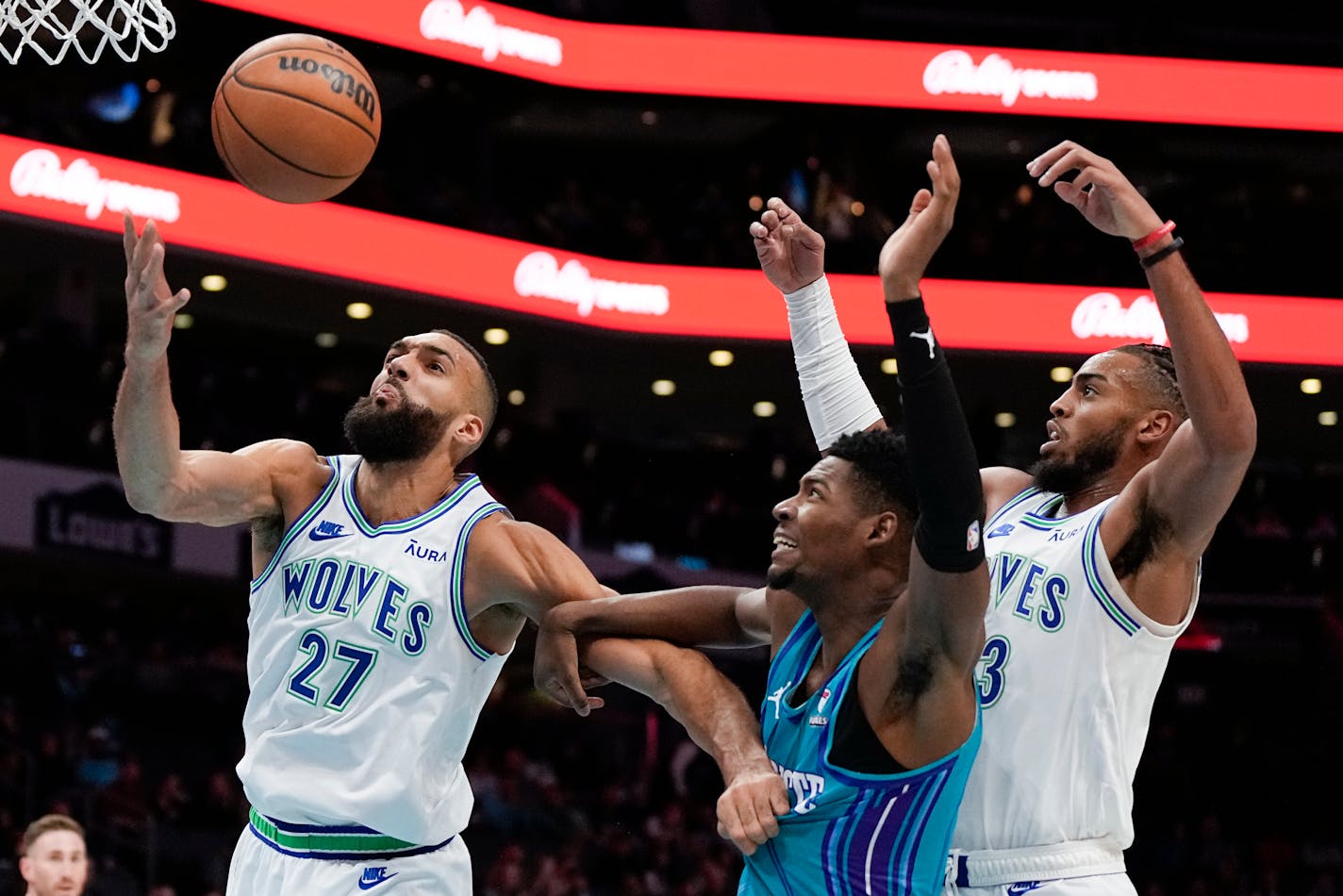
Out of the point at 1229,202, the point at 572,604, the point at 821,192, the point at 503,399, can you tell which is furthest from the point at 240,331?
the point at 572,604

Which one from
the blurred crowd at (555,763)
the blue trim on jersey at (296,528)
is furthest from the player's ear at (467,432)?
the blurred crowd at (555,763)

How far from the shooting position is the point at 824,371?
4.53 meters

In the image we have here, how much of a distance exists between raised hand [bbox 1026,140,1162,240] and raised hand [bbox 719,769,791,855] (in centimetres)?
137

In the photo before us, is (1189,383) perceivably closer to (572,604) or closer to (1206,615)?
(572,604)

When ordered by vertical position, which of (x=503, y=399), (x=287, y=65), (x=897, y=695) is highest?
(x=503, y=399)

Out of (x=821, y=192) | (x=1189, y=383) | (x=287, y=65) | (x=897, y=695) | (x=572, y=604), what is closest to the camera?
(x=897, y=695)

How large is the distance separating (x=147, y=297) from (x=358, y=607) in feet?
3.26

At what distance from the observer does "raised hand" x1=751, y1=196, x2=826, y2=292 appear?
435 centimetres

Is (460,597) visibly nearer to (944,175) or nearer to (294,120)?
(294,120)

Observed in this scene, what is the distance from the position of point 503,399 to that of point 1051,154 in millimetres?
17180

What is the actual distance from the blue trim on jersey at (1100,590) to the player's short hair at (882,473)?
59 cm

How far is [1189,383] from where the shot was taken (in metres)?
3.59

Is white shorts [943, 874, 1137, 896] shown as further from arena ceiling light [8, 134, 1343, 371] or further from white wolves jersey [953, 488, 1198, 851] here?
arena ceiling light [8, 134, 1343, 371]

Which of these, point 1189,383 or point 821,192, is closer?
point 1189,383
